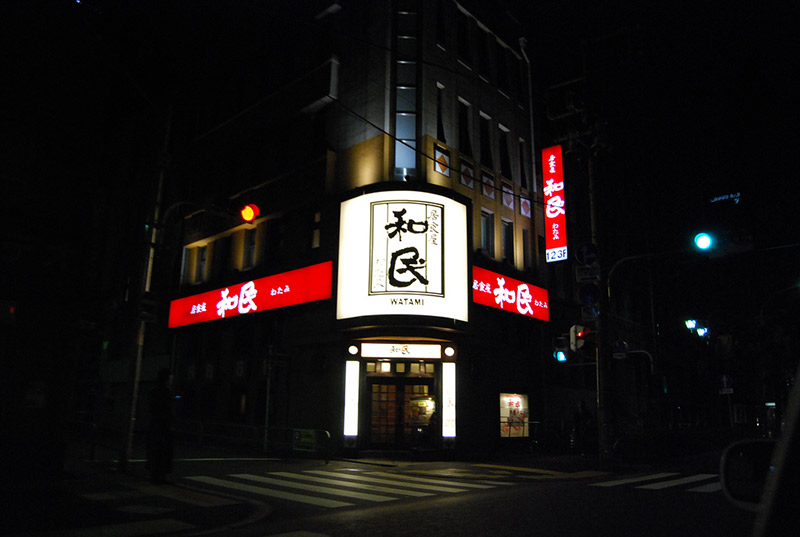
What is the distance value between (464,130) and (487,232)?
420cm

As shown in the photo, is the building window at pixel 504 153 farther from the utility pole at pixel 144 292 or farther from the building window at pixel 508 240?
the utility pole at pixel 144 292

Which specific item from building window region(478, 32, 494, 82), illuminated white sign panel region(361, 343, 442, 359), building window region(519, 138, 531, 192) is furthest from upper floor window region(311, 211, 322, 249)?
building window region(478, 32, 494, 82)

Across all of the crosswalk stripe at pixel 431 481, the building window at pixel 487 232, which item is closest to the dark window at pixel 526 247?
the building window at pixel 487 232

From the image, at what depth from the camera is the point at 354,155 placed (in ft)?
69.3

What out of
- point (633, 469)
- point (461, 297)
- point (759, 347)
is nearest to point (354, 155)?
point (461, 297)

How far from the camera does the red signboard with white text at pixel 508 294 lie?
2056cm

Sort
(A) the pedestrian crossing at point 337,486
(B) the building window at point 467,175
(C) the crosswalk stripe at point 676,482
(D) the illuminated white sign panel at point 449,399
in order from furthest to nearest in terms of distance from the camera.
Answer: (B) the building window at point 467,175, (D) the illuminated white sign panel at point 449,399, (C) the crosswalk stripe at point 676,482, (A) the pedestrian crossing at point 337,486

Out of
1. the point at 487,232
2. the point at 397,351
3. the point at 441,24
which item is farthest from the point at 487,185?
the point at 397,351

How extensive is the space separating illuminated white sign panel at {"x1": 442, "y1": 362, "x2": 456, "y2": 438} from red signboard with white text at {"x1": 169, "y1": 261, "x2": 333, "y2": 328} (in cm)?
489

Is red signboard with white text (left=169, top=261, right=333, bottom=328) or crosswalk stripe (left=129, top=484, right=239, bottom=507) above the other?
red signboard with white text (left=169, top=261, right=333, bottom=328)

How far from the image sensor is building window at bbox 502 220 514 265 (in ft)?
79.0

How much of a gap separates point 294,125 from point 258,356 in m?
9.77

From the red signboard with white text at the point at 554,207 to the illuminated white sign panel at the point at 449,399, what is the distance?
6.84 meters

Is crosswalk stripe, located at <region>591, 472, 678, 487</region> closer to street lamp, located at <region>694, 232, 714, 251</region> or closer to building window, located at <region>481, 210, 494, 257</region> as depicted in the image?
street lamp, located at <region>694, 232, 714, 251</region>
